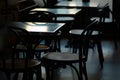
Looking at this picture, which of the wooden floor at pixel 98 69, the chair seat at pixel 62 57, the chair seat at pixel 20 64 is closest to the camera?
the chair seat at pixel 20 64

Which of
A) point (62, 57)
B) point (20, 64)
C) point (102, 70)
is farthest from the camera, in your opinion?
point (102, 70)

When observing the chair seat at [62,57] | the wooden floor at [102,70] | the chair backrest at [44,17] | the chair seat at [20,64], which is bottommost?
the wooden floor at [102,70]

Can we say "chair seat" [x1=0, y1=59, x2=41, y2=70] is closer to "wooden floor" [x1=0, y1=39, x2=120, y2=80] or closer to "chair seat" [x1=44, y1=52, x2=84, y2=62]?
"chair seat" [x1=44, y1=52, x2=84, y2=62]

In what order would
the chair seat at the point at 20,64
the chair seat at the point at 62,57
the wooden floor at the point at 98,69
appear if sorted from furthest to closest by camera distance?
1. the wooden floor at the point at 98,69
2. the chair seat at the point at 62,57
3. the chair seat at the point at 20,64

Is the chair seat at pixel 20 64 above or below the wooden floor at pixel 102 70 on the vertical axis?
above

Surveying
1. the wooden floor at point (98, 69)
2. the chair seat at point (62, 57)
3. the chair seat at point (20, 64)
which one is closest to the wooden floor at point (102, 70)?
the wooden floor at point (98, 69)

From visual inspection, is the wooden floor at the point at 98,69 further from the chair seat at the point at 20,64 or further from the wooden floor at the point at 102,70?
the chair seat at the point at 20,64

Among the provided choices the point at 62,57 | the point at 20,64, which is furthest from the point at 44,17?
the point at 20,64

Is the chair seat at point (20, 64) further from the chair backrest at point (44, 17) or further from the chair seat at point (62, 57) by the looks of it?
the chair backrest at point (44, 17)

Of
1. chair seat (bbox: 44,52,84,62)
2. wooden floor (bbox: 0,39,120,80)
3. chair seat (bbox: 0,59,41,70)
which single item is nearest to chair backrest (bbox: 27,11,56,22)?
wooden floor (bbox: 0,39,120,80)

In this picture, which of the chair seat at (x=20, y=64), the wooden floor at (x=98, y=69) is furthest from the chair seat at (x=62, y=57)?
the wooden floor at (x=98, y=69)

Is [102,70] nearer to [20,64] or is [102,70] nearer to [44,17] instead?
[44,17]

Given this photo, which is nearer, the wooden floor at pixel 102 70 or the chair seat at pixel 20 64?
the chair seat at pixel 20 64

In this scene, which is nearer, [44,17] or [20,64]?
[20,64]
